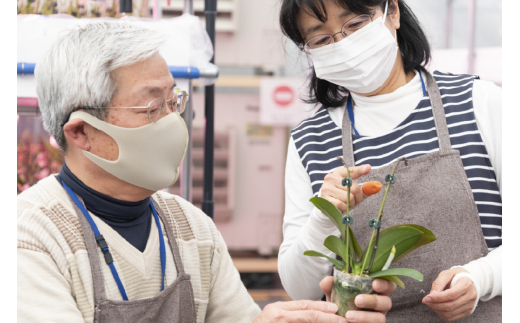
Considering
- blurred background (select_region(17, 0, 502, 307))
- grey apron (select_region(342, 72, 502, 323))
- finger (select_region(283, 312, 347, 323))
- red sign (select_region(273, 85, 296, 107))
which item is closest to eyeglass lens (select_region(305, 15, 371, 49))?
grey apron (select_region(342, 72, 502, 323))

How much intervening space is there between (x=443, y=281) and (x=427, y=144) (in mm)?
410

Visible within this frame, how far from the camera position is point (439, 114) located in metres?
1.39

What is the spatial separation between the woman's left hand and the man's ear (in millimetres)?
926

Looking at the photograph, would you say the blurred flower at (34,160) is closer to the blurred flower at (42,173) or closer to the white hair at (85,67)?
the blurred flower at (42,173)

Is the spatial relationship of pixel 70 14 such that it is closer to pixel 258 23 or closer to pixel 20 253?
pixel 20 253

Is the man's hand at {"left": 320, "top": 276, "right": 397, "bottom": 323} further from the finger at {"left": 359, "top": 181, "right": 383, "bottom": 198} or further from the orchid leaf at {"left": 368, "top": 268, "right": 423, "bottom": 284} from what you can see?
the finger at {"left": 359, "top": 181, "right": 383, "bottom": 198}

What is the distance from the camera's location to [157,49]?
1224 millimetres

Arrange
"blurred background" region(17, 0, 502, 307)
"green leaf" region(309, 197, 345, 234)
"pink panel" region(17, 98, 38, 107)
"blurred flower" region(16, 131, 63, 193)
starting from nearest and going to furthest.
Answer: "green leaf" region(309, 197, 345, 234) → "pink panel" region(17, 98, 38, 107) → "blurred flower" region(16, 131, 63, 193) → "blurred background" region(17, 0, 502, 307)

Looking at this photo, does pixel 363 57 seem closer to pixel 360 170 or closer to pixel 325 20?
pixel 325 20

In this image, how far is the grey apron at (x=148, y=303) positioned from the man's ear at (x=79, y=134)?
0.16m

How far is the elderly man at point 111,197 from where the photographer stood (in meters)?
1.09

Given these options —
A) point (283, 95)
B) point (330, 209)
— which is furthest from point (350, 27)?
point (283, 95)

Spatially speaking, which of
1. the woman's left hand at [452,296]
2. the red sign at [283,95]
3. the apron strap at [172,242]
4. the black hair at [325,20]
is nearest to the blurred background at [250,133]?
the red sign at [283,95]

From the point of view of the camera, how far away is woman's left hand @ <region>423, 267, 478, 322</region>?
3.67ft
